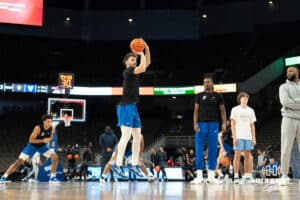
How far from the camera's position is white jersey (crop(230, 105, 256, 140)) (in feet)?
30.6

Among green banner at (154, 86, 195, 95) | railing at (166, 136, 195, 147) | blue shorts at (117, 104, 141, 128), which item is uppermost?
green banner at (154, 86, 195, 95)

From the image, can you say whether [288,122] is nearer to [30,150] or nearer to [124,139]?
[124,139]

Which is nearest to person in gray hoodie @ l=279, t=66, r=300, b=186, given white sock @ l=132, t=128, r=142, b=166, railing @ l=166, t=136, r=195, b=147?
white sock @ l=132, t=128, r=142, b=166

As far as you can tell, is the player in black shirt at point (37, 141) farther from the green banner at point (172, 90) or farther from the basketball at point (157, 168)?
the green banner at point (172, 90)

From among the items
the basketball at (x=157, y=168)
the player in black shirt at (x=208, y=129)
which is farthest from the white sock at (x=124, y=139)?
the basketball at (x=157, y=168)

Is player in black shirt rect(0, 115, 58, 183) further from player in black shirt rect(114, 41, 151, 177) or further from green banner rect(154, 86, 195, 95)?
green banner rect(154, 86, 195, 95)

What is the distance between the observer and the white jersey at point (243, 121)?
30.6 ft

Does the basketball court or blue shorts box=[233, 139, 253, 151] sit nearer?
the basketball court

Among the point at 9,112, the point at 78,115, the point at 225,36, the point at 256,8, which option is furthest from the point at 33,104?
the point at 256,8

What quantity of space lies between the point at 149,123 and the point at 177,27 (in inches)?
263

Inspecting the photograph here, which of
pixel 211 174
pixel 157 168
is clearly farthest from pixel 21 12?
pixel 211 174

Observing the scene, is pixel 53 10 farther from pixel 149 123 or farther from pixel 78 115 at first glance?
pixel 78 115

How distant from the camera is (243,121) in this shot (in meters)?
9.38

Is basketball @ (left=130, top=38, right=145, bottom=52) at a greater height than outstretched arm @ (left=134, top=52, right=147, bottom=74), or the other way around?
basketball @ (left=130, top=38, right=145, bottom=52)
